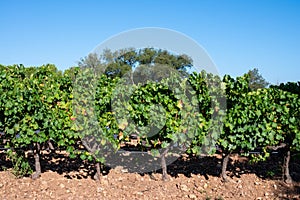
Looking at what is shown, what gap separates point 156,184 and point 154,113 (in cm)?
134

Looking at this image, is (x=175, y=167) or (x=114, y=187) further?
(x=175, y=167)

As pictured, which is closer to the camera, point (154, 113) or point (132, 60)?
point (154, 113)

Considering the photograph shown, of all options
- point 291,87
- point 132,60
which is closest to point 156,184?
point 291,87

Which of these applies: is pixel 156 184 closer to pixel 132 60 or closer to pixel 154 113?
pixel 154 113

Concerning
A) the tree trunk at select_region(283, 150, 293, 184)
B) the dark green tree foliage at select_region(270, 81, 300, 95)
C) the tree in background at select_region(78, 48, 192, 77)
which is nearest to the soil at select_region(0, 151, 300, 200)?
the tree trunk at select_region(283, 150, 293, 184)

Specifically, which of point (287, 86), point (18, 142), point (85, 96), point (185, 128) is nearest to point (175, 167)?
point (185, 128)

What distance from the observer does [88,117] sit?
17.6 ft

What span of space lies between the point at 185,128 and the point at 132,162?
6.07 ft

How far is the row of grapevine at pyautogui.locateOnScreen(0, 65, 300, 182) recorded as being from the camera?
5.19 meters

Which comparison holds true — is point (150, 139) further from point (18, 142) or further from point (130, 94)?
point (18, 142)

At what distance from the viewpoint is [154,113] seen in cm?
519

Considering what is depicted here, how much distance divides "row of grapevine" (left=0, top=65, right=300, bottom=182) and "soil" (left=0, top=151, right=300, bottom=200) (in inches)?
23.2

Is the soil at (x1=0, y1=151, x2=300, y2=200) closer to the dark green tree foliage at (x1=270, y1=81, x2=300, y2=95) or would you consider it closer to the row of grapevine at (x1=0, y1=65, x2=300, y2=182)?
the row of grapevine at (x1=0, y1=65, x2=300, y2=182)

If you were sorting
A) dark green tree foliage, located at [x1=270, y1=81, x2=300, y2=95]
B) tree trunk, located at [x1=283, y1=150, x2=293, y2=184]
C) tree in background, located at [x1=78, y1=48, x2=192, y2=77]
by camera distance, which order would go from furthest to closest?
tree in background, located at [x1=78, y1=48, x2=192, y2=77]
dark green tree foliage, located at [x1=270, y1=81, x2=300, y2=95]
tree trunk, located at [x1=283, y1=150, x2=293, y2=184]
